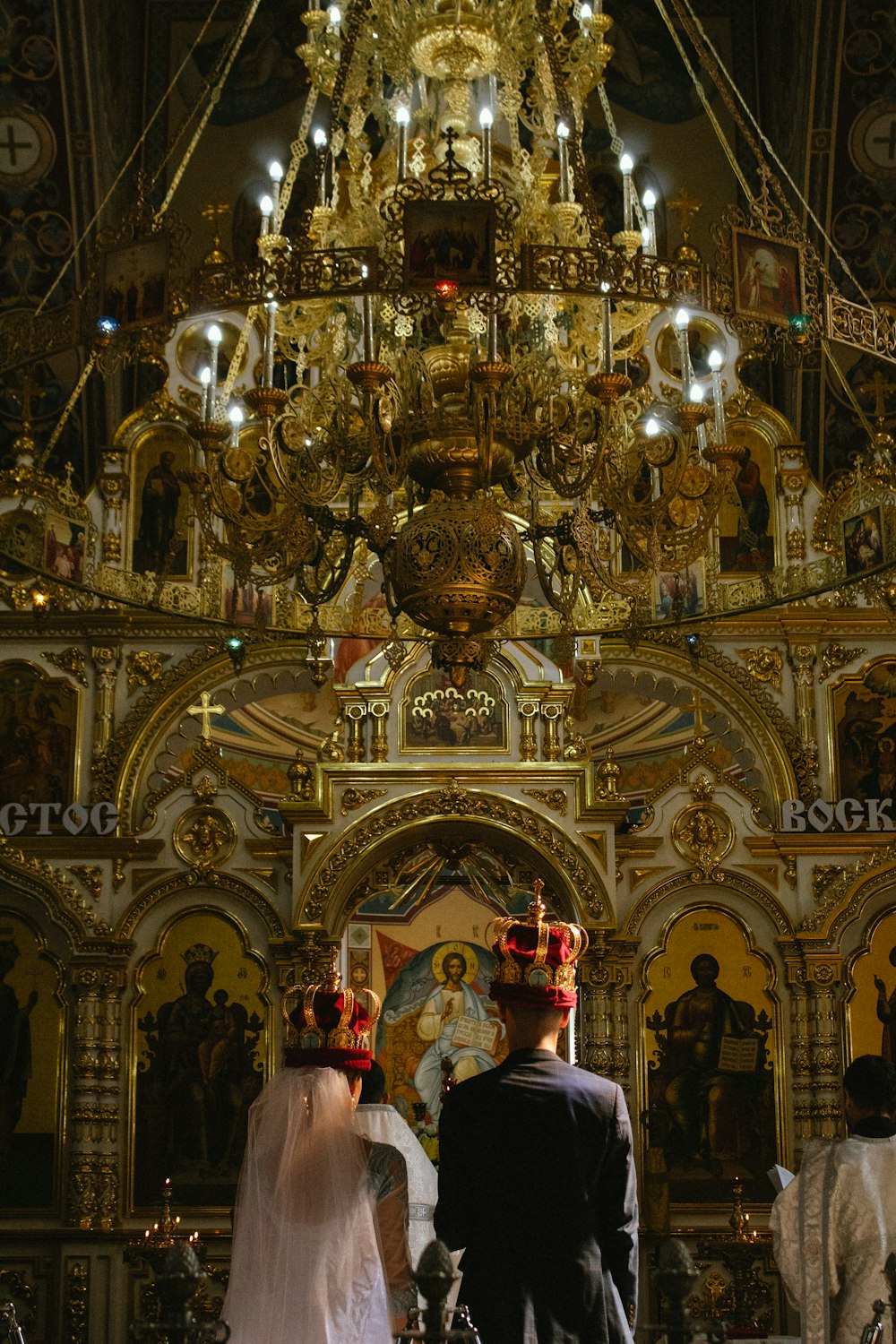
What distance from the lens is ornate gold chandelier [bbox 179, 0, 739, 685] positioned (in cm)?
664

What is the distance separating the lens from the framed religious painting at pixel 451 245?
6445 mm

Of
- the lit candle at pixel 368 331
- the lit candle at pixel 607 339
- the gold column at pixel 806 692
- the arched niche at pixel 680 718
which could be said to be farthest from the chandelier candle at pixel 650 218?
the gold column at pixel 806 692

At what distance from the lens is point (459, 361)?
7953mm

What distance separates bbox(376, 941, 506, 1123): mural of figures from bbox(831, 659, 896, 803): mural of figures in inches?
116

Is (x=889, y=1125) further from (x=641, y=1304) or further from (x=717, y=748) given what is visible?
(x=717, y=748)

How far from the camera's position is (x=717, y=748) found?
13.1 metres

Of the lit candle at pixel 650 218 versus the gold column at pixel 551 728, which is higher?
the lit candle at pixel 650 218

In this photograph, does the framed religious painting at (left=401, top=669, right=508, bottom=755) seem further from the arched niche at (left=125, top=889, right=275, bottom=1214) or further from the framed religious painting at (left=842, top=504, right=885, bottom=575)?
the framed religious painting at (left=842, top=504, right=885, bottom=575)

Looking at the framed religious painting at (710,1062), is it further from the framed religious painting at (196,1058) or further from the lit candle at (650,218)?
the lit candle at (650,218)

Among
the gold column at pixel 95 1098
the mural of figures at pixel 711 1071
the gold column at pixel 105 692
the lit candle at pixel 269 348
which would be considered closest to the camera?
the lit candle at pixel 269 348

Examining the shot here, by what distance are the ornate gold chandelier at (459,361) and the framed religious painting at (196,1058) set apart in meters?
4.71

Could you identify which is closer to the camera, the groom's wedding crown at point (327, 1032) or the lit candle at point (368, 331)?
the groom's wedding crown at point (327, 1032)

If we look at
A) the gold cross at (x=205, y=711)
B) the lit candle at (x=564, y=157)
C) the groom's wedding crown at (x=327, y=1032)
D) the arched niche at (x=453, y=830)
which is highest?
the lit candle at (x=564, y=157)

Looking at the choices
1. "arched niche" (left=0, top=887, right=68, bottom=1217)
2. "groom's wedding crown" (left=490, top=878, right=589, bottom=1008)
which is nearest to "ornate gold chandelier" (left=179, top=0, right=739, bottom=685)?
"groom's wedding crown" (left=490, top=878, right=589, bottom=1008)
